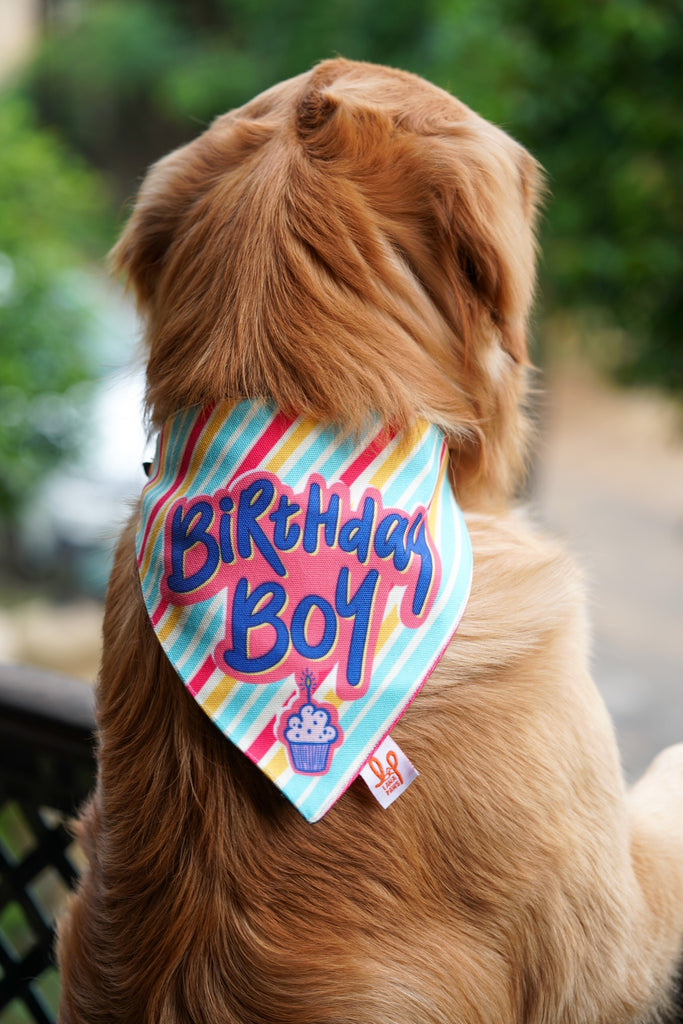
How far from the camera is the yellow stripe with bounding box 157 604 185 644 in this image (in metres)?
1.01

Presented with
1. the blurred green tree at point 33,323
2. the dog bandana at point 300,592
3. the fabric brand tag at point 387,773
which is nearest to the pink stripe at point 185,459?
the dog bandana at point 300,592

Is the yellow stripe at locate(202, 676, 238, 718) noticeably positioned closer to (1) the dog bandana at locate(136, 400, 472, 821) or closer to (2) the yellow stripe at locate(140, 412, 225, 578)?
(1) the dog bandana at locate(136, 400, 472, 821)

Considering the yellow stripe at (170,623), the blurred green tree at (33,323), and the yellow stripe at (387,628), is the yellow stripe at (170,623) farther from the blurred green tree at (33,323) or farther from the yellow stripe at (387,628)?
the blurred green tree at (33,323)

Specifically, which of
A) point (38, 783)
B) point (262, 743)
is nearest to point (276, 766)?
point (262, 743)

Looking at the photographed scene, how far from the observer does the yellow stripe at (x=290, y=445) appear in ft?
3.28

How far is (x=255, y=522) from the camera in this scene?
3.24 feet

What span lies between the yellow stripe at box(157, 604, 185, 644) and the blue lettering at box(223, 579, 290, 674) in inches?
2.7

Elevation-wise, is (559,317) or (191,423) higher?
(191,423)

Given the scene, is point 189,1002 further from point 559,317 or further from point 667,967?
point 559,317

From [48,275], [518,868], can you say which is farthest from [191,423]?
[48,275]

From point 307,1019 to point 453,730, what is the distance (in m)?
0.33

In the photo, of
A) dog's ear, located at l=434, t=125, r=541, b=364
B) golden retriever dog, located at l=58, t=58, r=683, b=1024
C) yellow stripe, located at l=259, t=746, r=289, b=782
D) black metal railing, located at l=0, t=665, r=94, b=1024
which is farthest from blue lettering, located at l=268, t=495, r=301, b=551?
black metal railing, located at l=0, t=665, r=94, b=1024

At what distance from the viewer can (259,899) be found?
37.7 inches

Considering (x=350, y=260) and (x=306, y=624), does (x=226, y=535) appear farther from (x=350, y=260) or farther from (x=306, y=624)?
(x=350, y=260)
